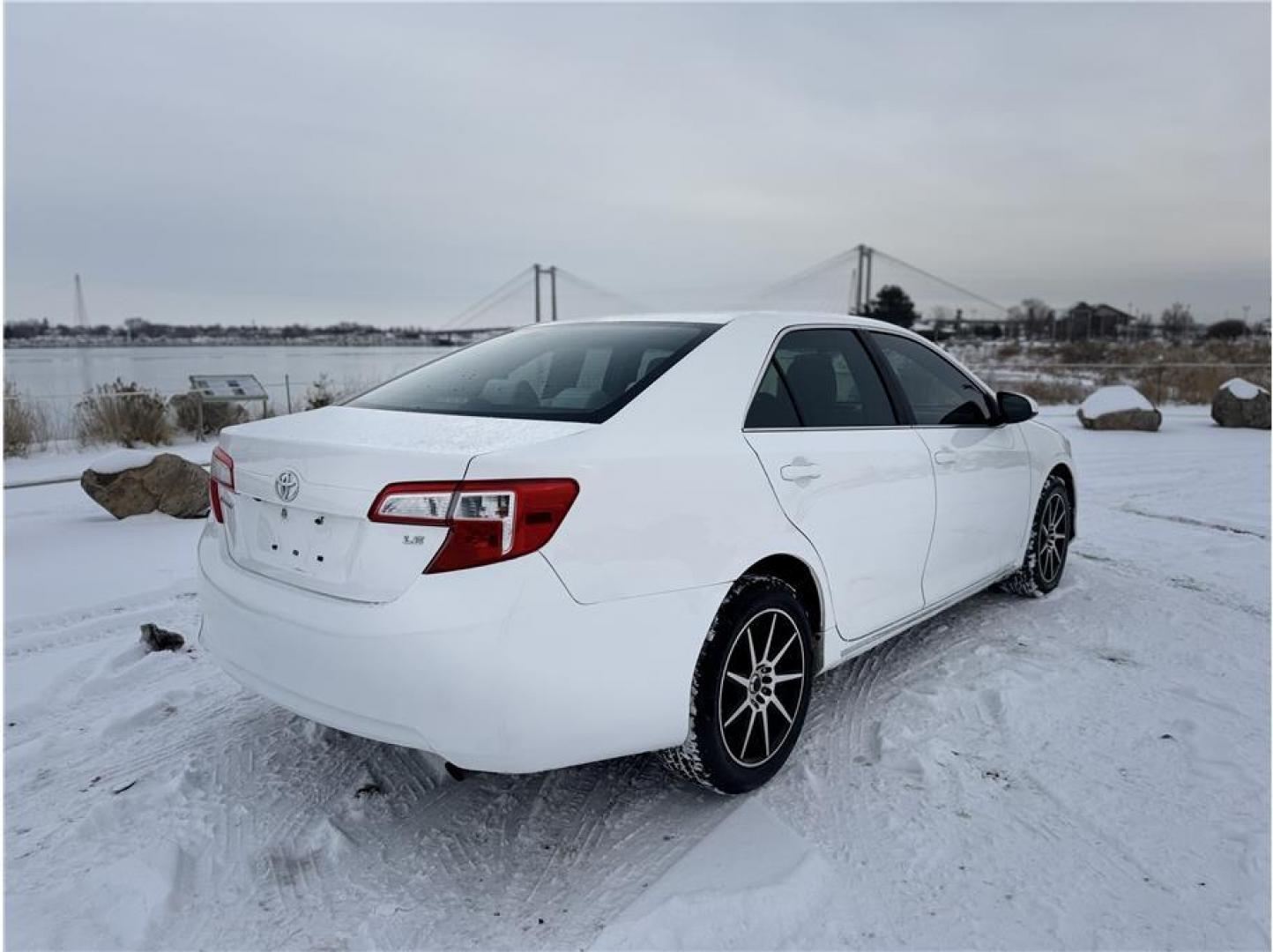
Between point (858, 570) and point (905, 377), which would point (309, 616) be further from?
point (905, 377)

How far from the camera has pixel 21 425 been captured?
10102mm

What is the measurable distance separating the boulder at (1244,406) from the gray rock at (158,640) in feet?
50.8

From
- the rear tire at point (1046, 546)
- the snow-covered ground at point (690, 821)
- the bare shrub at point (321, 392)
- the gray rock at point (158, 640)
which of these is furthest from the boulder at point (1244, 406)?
the gray rock at point (158, 640)

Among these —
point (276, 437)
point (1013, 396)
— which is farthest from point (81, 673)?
point (1013, 396)

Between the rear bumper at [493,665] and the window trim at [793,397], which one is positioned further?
the window trim at [793,397]

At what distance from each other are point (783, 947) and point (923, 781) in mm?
962

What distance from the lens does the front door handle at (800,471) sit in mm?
2775

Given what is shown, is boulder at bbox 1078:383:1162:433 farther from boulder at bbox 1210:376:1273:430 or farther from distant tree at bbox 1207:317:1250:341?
distant tree at bbox 1207:317:1250:341

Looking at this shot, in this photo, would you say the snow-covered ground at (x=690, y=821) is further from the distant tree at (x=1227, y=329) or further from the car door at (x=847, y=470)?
the distant tree at (x=1227, y=329)

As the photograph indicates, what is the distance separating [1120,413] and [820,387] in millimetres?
12357

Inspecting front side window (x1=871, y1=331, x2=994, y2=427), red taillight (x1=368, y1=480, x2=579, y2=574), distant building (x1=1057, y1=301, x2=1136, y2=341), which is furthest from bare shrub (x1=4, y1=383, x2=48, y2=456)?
distant building (x1=1057, y1=301, x2=1136, y2=341)

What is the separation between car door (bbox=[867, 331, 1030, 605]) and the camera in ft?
12.1

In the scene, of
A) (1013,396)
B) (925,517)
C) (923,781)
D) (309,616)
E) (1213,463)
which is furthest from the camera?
(1213,463)

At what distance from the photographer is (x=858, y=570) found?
312 cm
